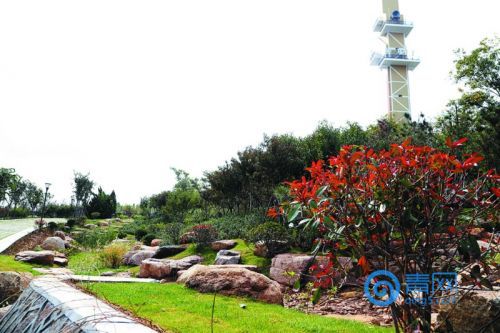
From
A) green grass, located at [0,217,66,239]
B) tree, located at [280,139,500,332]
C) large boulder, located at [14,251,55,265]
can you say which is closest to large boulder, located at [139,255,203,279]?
large boulder, located at [14,251,55,265]

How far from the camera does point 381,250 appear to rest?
288 cm

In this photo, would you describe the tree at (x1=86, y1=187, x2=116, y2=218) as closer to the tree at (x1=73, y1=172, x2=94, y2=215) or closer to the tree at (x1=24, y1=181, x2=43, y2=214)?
the tree at (x1=73, y1=172, x2=94, y2=215)

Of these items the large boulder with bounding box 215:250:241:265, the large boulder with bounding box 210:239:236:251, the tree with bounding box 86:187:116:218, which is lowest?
the large boulder with bounding box 215:250:241:265

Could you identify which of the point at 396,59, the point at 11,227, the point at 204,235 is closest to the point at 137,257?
the point at 204,235

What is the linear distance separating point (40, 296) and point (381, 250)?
3.01 meters

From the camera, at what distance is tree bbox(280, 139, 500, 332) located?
282cm

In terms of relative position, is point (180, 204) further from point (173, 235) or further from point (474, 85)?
point (474, 85)

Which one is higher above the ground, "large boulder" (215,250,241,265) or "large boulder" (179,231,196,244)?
"large boulder" (179,231,196,244)

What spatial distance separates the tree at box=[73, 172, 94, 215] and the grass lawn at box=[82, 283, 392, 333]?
1430 inches

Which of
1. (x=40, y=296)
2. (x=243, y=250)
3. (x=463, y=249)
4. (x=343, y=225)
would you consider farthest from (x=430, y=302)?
(x=243, y=250)

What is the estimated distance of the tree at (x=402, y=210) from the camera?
282 cm

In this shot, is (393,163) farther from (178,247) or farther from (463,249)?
(178,247)

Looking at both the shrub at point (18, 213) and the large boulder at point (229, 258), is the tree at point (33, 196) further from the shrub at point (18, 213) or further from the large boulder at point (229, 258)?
the large boulder at point (229, 258)

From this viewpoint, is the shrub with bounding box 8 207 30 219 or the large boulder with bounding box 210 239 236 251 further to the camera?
the shrub with bounding box 8 207 30 219
